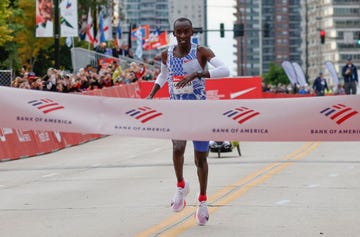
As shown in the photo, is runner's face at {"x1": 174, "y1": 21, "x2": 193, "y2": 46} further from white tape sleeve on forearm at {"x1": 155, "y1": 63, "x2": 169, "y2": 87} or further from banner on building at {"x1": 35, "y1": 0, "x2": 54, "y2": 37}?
banner on building at {"x1": 35, "y1": 0, "x2": 54, "y2": 37}

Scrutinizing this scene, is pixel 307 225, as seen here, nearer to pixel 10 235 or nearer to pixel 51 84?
pixel 10 235

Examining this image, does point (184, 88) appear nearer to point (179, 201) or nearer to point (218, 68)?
point (218, 68)

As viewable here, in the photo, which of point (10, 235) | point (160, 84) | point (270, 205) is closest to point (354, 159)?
point (270, 205)

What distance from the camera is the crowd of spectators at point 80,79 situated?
91.1 ft

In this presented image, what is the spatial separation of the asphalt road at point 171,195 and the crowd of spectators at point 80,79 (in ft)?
12.5

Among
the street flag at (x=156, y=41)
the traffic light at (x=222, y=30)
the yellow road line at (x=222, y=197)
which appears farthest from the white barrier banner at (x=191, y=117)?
the traffic light at (x=222, y=30)

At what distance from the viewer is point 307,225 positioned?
10.6 m

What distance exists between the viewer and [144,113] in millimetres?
10602

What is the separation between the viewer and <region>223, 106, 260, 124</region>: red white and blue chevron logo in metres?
10.4

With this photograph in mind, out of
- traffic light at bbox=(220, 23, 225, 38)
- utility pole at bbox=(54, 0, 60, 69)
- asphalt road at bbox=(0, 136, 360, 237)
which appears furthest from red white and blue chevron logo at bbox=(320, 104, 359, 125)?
traffic light at bbox=(220, 23, 225, 38)

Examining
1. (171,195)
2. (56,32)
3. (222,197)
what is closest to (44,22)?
(56,32)

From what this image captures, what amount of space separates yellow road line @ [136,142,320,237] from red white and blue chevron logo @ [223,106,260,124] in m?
1.11

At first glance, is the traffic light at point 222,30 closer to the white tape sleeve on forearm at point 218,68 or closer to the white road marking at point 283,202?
the white road marking at point 283,202

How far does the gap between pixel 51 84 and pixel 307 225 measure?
19.0 metres
